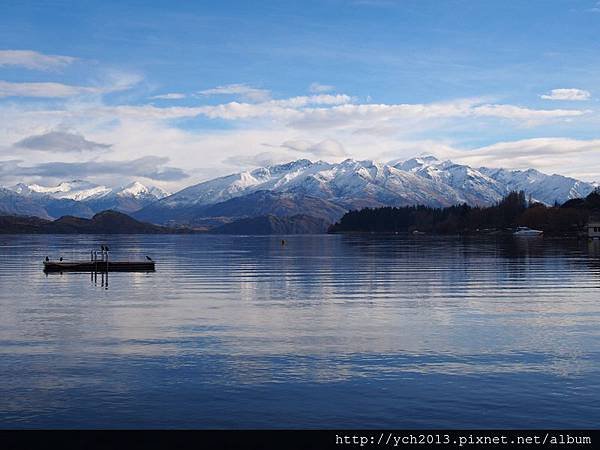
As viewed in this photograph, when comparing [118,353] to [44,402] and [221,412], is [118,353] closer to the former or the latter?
[44,402]

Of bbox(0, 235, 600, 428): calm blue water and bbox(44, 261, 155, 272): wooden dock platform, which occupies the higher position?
bbox(44, 261, 155, 272): wooden dock platform

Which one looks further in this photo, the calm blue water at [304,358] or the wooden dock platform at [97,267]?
the wooden dock platform at [97,267]

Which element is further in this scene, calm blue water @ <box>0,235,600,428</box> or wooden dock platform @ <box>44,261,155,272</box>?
wooden dock platform @ <box>44,261,155,272</box>

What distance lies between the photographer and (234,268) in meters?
103

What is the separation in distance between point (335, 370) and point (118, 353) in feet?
36.7

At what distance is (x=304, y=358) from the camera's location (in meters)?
32.7

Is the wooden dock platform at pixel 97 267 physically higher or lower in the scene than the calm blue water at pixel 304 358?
higher

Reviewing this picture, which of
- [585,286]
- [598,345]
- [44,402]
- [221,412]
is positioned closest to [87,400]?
[44,402]

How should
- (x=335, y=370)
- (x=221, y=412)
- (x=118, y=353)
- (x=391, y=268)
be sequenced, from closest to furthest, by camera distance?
(x=221, y=412) → (x=335, y=370) → (x=118, y=353) → (x=391, y=268)

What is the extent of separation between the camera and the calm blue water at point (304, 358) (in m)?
23.5

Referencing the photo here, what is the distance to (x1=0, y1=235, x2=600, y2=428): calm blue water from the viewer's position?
23.5 m

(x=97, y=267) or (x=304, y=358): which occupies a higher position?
(x=97, y=267)

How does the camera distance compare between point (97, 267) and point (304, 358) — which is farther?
point (97, 267)

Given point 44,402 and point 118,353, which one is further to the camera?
point 118,353
